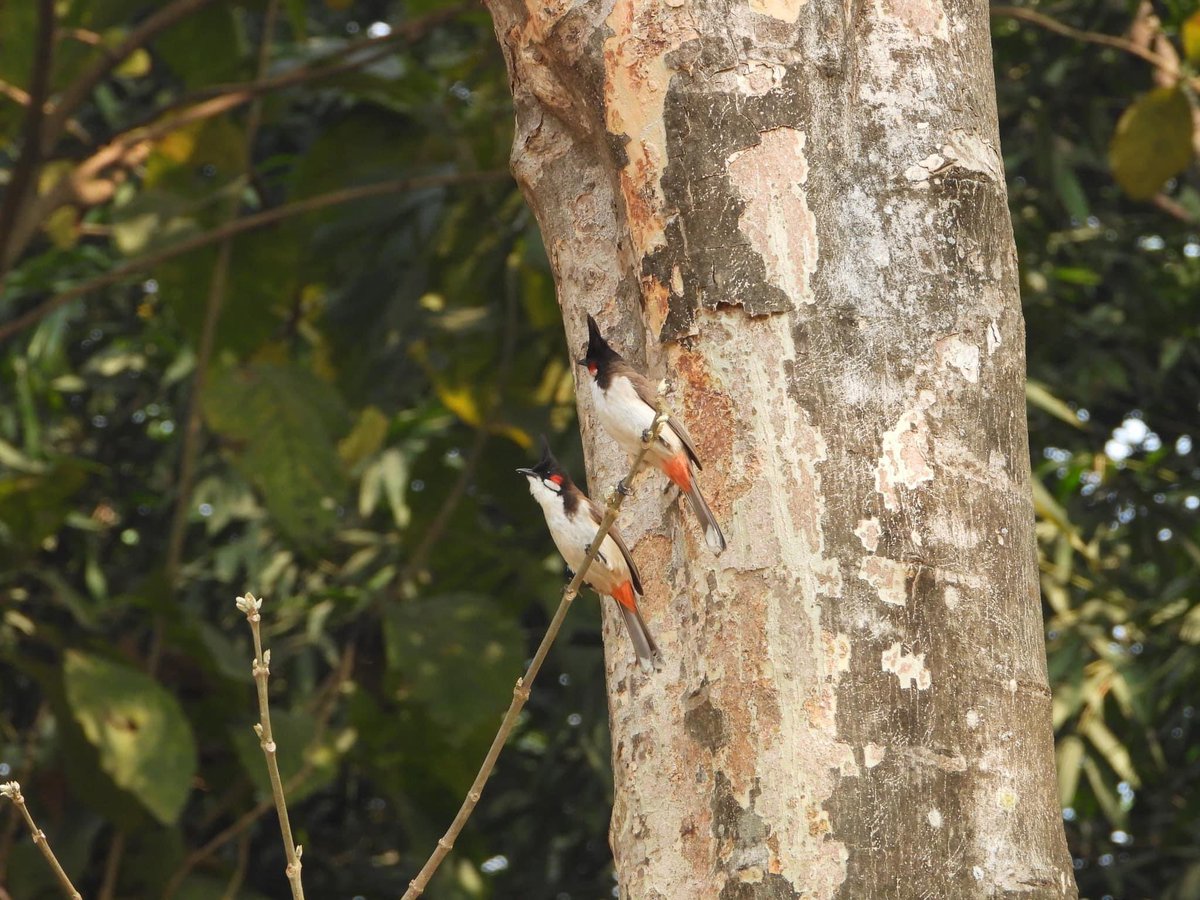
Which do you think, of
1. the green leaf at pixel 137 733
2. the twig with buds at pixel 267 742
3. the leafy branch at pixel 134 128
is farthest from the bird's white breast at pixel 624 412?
the leafy branch at pixel 134 128

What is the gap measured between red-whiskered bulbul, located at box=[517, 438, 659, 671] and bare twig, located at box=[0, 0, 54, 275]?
7.21ft

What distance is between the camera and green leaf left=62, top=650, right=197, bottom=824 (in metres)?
3.73

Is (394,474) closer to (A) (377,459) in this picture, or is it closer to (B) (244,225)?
(A) (377,459)

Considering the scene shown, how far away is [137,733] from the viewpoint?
3.79 m

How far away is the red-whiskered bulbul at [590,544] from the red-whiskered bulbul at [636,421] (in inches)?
3.9

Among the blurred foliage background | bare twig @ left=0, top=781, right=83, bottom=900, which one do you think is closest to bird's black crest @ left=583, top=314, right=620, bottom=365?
bare twig @ left=0, top=781, right=83, bottom=900

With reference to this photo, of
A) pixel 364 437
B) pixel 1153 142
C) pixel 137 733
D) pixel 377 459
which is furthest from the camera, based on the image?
pixel 377 459

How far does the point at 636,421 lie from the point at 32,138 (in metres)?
2.58

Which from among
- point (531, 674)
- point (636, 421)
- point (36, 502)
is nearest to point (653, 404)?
point (636, 421)

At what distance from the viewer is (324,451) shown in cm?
407

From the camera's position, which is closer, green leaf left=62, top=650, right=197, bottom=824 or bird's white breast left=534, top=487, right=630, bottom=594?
bird's white breast left=534, top=487, right=630, bottom=594

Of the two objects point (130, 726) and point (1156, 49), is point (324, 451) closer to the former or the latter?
point (130, 726)

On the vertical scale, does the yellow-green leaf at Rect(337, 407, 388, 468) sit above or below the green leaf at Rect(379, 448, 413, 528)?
above

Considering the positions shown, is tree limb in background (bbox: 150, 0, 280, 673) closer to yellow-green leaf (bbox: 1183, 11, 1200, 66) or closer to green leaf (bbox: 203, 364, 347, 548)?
green leaf (bbox: 203, 364, 347, 548)
